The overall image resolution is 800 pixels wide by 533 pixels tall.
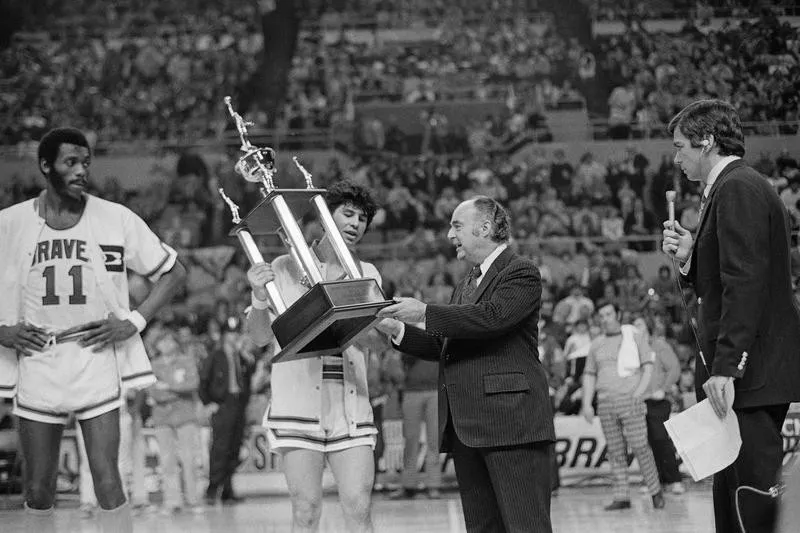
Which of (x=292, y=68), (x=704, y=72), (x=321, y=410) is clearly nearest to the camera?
(x=321, y=410)

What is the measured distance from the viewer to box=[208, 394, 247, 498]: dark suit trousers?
35.0 ft

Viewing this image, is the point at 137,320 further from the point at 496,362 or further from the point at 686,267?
the point at 686,267

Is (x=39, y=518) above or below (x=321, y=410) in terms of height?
below

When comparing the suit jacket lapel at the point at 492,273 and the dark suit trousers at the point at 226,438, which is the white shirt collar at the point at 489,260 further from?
the dark suit trousers at the point at 226,438

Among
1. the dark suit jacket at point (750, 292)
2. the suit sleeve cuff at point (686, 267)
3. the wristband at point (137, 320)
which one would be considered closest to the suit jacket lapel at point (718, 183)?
the dark suit jacket at point (750, 292)

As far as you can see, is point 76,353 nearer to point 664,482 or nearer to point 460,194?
point 664,482

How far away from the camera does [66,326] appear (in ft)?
14.2

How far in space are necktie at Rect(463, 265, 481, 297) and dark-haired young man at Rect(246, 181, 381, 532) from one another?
376 mm

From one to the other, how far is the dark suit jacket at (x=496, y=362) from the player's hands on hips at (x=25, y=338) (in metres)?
1.58

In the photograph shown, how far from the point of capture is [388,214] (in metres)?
17.1

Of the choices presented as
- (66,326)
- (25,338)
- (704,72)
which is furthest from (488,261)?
(704,72)

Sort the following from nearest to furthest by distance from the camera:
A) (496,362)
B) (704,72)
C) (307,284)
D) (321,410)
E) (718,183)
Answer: (718,183)
(496,362)
(321,410)
(307,284)
(704,72)

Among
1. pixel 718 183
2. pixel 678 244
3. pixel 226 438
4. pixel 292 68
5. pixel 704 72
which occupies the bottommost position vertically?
pixel 226 438

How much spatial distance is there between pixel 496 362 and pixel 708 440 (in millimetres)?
932
